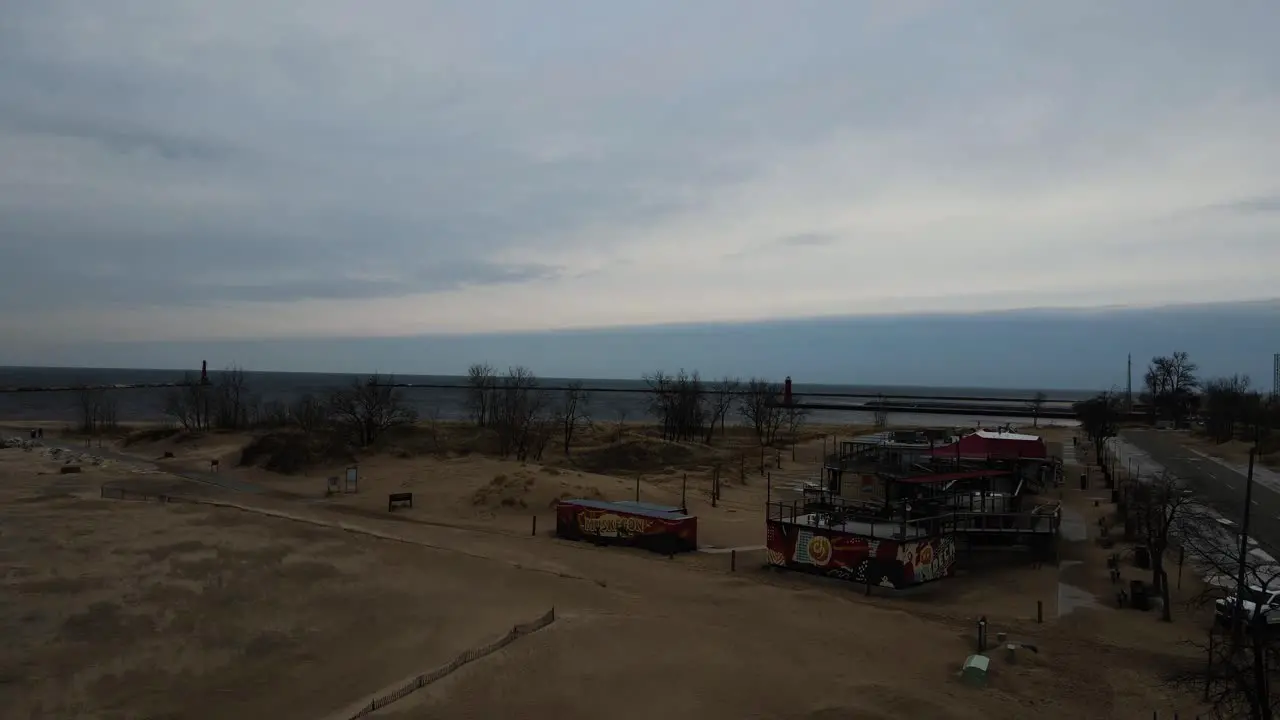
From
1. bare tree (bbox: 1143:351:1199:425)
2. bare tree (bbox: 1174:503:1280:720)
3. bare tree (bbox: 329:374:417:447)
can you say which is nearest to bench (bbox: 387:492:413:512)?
bare tree (bbox: 329:374:417:447)

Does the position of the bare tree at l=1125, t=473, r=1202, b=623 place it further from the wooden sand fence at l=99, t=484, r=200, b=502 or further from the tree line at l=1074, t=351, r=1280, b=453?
the wooden sand fence at l=99, t=484, r=200, b=502

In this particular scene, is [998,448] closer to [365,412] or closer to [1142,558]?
[1142,558]

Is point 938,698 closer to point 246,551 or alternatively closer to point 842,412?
point 246,551

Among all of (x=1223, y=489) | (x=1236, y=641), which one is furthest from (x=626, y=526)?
(x=1223, y=489)

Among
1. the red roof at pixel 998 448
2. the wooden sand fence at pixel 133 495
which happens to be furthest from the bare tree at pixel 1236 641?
the wooden sand fence at pixel 133 495

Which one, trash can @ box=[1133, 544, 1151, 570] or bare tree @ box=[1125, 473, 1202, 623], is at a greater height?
bare tree @ box=[1125, 473, 1202, 623]

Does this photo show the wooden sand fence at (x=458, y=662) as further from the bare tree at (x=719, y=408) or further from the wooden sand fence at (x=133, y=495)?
the bare tree at (x=719, y=408)
